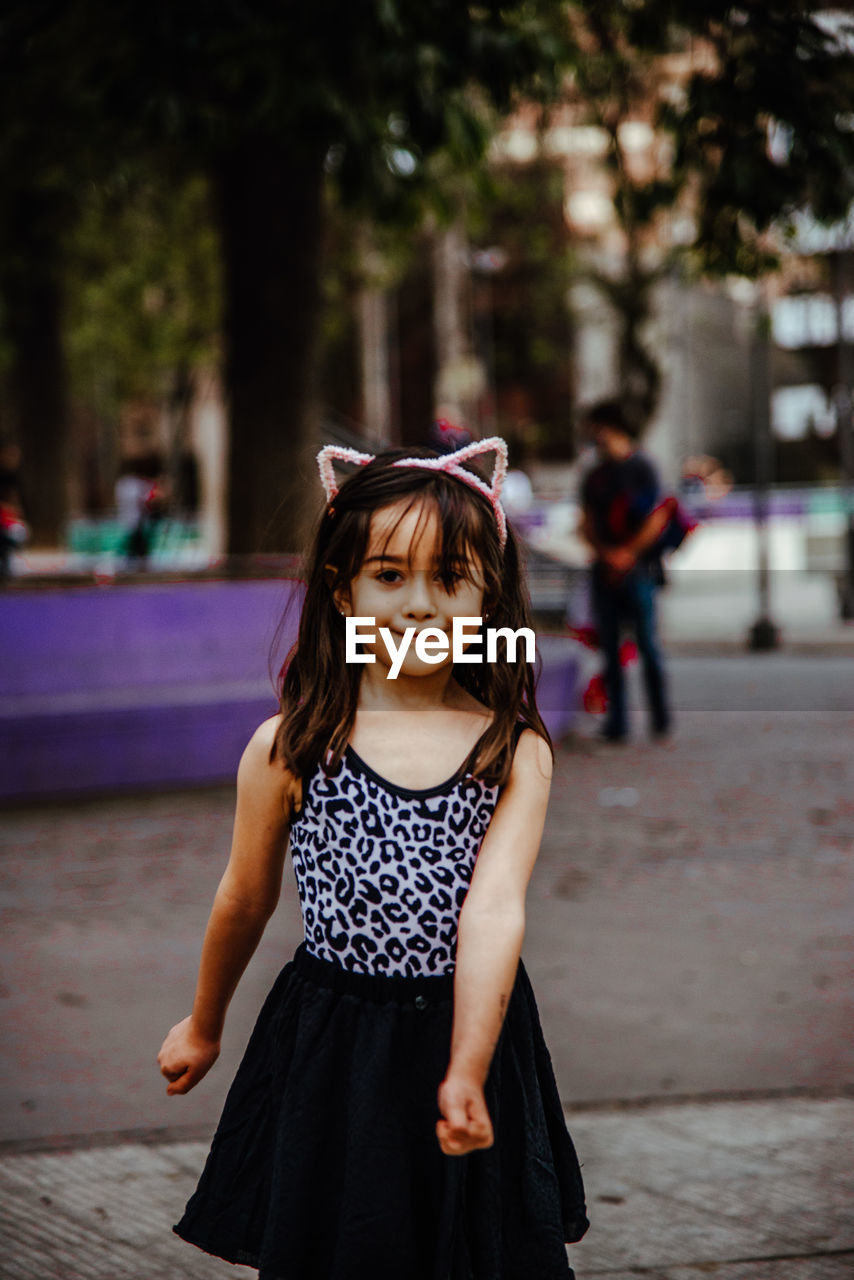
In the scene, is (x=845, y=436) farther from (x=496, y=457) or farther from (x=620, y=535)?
(x=496, y=457)

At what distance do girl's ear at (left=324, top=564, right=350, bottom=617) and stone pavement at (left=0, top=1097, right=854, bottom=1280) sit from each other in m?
1.56

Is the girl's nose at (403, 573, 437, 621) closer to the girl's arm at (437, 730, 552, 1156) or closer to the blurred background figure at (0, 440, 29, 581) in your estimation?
the girl's arm at (437, 730, 552, 1156)

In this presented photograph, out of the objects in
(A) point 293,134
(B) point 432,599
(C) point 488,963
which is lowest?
(C) point 488,963

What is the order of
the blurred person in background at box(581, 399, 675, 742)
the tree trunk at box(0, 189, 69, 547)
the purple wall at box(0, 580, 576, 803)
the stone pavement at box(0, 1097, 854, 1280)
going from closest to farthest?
the stone pavement at box(0, 1097, 854, 1280) → the purple wall at box(0, 580, 576, 803) → the blurred person in background at box(581, 399, 675, 742) → the tree trunk at box(0, 189, 69, 547)

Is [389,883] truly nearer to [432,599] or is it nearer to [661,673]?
[432,599]

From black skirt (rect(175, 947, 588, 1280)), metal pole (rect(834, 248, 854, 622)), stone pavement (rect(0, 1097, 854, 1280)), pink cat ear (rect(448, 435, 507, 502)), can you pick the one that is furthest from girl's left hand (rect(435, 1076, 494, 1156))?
metal pole (rect(834, 248, 854, 622))

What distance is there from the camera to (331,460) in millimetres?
2268

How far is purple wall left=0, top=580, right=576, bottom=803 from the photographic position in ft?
25.9

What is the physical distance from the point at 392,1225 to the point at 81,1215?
1.55m

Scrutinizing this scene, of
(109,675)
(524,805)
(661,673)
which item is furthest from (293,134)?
(524,805)

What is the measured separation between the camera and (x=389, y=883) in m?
2.15

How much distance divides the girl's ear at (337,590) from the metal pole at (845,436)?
45.6 feet


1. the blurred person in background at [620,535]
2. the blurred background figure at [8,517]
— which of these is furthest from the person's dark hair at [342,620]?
the blurred background figure at [8,517]
